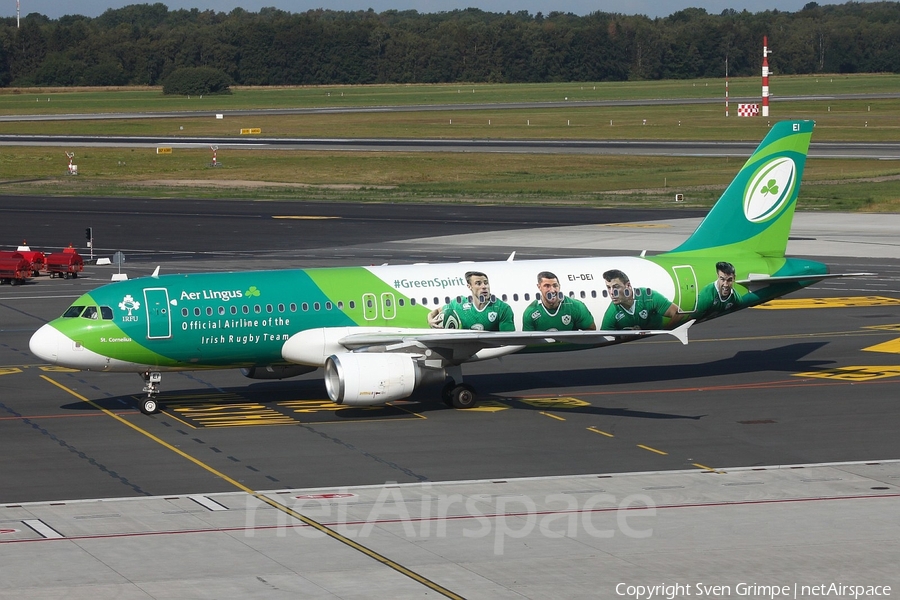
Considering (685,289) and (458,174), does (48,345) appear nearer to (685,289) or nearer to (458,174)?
(685,289)

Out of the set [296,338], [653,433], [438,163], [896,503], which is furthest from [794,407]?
[438,163]

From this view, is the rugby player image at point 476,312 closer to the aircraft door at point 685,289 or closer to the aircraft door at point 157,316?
the aircraft door at point 685,289

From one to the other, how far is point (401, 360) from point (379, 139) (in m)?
130

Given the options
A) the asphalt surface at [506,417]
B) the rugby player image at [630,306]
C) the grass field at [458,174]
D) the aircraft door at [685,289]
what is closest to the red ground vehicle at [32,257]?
the asphalt surface at [506,417]

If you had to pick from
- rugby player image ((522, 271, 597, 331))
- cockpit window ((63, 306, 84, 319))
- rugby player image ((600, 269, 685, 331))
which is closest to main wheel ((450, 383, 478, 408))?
rugby player image ((522, 271, 597, 331))

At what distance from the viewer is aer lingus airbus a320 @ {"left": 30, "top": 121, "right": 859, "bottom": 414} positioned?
3872 centimetres

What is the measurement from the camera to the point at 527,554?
84.2 feet

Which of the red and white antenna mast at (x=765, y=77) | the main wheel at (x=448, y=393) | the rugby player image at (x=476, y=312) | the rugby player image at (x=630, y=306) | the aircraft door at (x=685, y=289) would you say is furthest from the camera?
the red and white antenna mast at (x=765, y=77)

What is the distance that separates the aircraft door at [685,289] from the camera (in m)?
43.3

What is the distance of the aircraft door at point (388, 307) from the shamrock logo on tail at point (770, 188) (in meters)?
15.0

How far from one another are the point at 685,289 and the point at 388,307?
34.1 feet

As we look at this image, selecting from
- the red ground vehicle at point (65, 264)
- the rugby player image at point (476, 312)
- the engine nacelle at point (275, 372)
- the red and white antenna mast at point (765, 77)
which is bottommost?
the engine nacelle at point (275, 372)

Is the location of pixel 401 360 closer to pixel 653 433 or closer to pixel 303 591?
pixel 653 433

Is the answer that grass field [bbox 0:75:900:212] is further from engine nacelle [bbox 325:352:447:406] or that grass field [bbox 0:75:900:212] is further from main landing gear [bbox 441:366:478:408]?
engine nacelle [bbox 325:352:447:406]
